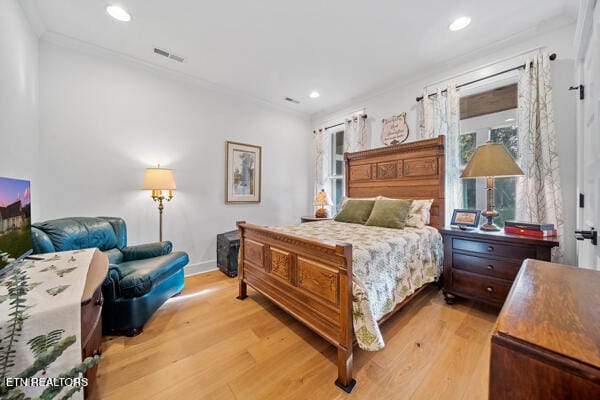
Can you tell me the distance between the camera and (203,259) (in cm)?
343

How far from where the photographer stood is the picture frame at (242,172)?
144 inches

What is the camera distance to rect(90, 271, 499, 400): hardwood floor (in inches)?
53.0

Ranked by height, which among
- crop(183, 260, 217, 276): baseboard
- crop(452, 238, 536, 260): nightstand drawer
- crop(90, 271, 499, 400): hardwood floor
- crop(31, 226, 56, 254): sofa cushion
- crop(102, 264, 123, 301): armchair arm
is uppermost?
crop(31, 226, 56, 254): sofa cushion

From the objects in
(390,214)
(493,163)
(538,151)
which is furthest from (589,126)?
(390,214)

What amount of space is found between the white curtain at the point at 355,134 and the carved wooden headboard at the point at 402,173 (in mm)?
195

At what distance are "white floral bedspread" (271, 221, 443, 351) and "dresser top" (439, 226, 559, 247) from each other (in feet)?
0.89

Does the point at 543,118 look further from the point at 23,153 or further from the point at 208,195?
the point at 23,153

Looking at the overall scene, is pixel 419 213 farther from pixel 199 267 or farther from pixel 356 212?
pixel 199 267

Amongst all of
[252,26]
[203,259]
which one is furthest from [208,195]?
[252,26]

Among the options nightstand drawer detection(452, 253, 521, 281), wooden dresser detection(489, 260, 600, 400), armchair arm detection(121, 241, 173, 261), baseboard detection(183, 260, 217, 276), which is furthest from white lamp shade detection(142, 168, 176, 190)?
nightstand drawer detection(452, 253, 521, 281)

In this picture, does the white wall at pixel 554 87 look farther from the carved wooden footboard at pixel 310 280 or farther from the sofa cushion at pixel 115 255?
the sofa cushion at pixel 115 255

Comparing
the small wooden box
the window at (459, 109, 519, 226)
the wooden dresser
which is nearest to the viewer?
the wooden dresser

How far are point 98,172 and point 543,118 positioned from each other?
4711mm

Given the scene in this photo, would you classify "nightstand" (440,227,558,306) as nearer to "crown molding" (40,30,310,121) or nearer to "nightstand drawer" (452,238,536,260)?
"nightstand drawer" (452,238,536,260)
